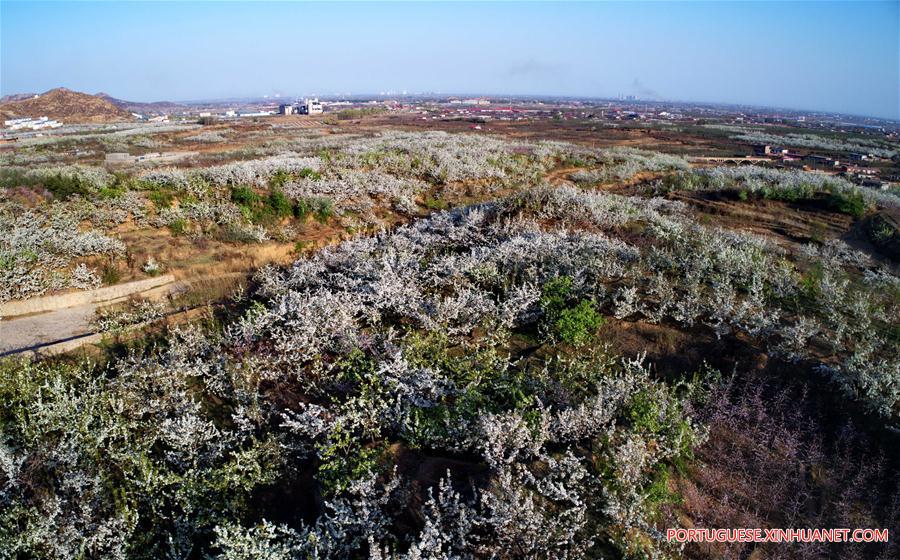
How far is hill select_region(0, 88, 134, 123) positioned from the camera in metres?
78.6

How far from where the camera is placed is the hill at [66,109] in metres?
78.6

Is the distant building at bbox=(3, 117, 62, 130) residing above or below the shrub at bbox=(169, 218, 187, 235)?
above

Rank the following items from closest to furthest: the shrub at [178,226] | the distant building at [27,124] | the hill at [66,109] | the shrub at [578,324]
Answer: the shrub at [578,324]
the shrub at [178,226]
the distant building at [27,124]
the hill at [66,109]

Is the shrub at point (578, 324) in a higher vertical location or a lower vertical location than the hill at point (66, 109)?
lower

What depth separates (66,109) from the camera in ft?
281

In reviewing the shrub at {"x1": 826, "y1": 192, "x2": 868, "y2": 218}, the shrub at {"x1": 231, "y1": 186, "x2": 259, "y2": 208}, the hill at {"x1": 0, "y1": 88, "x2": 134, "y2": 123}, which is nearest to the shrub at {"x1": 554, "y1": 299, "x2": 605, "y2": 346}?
the shrub at {"x1": 231, "y1": 186, "x2": 259, "y2": 208}

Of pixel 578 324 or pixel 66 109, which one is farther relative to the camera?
pixel 66 109

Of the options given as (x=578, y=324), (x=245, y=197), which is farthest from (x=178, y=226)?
(x=578, y=324)

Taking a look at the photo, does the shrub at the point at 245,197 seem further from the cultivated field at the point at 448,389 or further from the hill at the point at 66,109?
the hill at the point at 66,109

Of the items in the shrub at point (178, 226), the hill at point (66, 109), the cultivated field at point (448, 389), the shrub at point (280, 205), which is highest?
the hill at point (66, 109)

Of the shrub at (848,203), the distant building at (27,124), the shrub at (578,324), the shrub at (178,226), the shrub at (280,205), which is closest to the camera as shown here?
the shrub at (578,324)

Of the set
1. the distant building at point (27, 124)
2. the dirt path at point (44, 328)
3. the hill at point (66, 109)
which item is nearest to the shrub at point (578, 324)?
the dirt path at point (44, 328)

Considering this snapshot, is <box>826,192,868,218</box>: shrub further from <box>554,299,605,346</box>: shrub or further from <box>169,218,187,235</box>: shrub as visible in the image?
<box>169,218,187,235</box>: shrub

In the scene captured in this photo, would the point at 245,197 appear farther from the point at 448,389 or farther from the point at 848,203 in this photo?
the point at 848,203
